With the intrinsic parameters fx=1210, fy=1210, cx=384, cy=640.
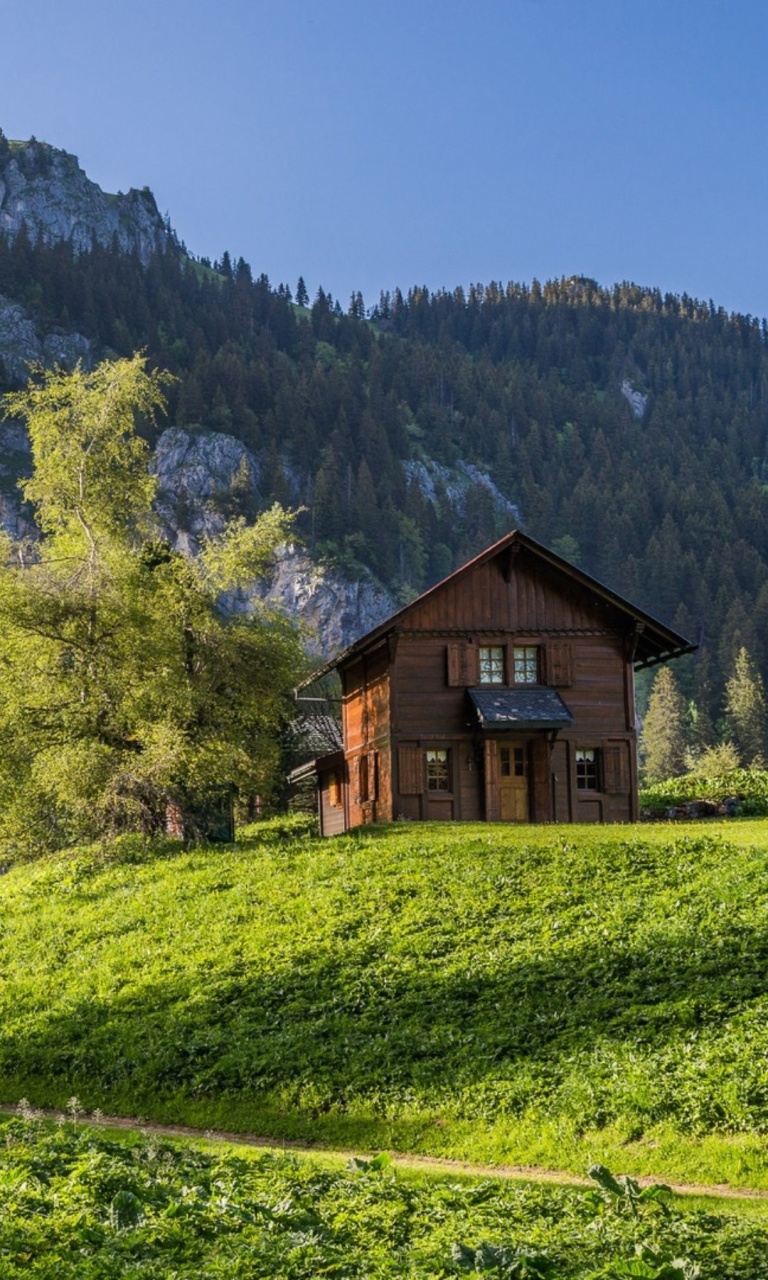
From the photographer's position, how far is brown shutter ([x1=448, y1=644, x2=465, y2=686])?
39.8 metres

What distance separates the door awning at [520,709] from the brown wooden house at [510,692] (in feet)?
0.24

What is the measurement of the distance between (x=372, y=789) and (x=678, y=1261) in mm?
34842

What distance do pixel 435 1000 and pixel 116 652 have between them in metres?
19.7

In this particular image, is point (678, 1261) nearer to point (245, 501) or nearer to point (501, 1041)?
point (501, 1041)

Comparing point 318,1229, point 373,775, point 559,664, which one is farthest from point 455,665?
point 318,1229

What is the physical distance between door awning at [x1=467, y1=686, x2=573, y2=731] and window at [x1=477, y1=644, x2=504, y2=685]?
2.04ft

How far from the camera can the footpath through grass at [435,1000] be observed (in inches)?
636

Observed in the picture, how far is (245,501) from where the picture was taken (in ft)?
598

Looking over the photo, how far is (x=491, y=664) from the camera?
40656mm

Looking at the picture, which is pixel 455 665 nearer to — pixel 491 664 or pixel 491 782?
pixel 491 664

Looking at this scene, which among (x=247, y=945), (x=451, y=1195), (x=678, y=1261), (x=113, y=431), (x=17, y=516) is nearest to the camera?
(x=678, y=1261)

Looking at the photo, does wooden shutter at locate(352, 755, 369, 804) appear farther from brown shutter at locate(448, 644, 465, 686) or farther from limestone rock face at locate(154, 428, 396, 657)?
limestone rock face at locate(154, 428, 396, 657)

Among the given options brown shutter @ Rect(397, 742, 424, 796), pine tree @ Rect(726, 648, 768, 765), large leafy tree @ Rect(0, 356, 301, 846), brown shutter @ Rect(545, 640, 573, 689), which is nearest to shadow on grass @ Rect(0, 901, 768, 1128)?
large leafy tree @ Rect(0, 356, 301, 846)

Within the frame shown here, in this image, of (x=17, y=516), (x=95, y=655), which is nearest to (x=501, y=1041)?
(x=95, y=655)
